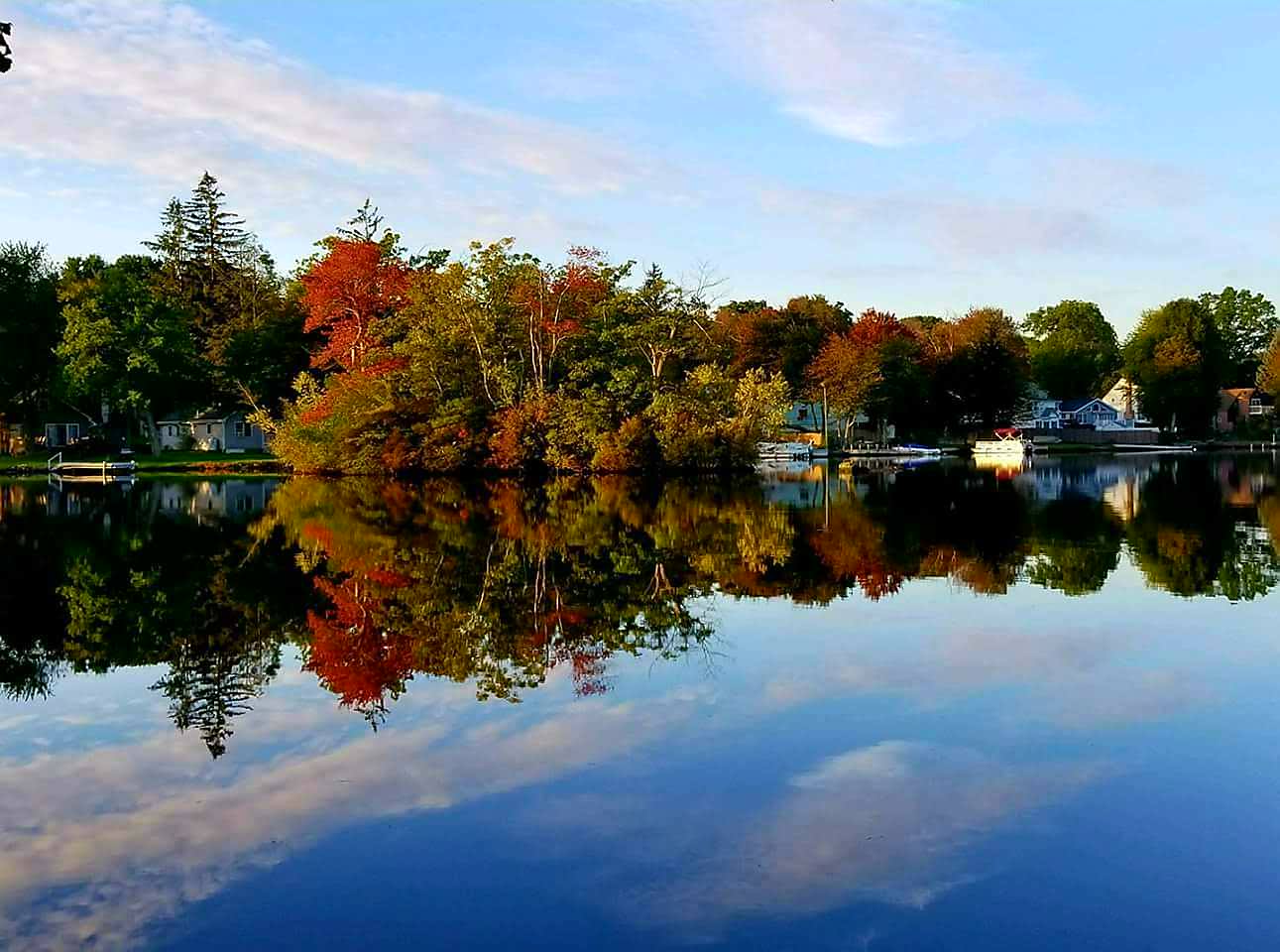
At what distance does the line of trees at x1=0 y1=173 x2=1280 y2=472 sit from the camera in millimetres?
55281

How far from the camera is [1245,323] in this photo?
142 m

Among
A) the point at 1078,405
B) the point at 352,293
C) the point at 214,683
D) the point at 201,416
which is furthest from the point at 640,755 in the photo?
the point at 1078,405

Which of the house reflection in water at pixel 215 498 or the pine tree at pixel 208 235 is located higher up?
the pine tree at pixel 208 235

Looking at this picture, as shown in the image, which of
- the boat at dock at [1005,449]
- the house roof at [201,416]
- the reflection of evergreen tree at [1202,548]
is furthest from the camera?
the boat at dock at [1005,449]

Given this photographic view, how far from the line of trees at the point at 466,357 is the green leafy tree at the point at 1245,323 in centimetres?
3776

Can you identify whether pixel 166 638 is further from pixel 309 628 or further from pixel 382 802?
pixel 382 802

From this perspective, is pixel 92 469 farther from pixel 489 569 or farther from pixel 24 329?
pixel 489 569

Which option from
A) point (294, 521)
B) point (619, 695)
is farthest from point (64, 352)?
point (619, 695)

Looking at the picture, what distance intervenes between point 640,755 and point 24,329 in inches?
3003

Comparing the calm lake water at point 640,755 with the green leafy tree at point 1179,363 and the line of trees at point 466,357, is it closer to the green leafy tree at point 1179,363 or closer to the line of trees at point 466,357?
the line of trees at point 466,357

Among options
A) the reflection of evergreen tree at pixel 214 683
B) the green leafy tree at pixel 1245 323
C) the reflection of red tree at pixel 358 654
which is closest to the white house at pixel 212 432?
the reflection of red tree at pixel 358 654

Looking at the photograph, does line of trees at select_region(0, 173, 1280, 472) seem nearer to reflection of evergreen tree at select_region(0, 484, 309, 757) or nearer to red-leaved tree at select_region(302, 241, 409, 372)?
red-leaved tree at select_region(302, 241, 409, 372)

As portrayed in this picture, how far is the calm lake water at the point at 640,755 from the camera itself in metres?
5.99

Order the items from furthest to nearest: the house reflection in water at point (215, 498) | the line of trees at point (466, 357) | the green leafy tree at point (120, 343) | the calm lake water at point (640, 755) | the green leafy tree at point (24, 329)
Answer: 1. the green leafy tree at point (24, 329)
2. the green leafy tree at point (120, 343)
3. the line of trees at point (466, 357)
4. the house reflection in water at point (215, 498)
5. the calm lake water at point (640, 755)
